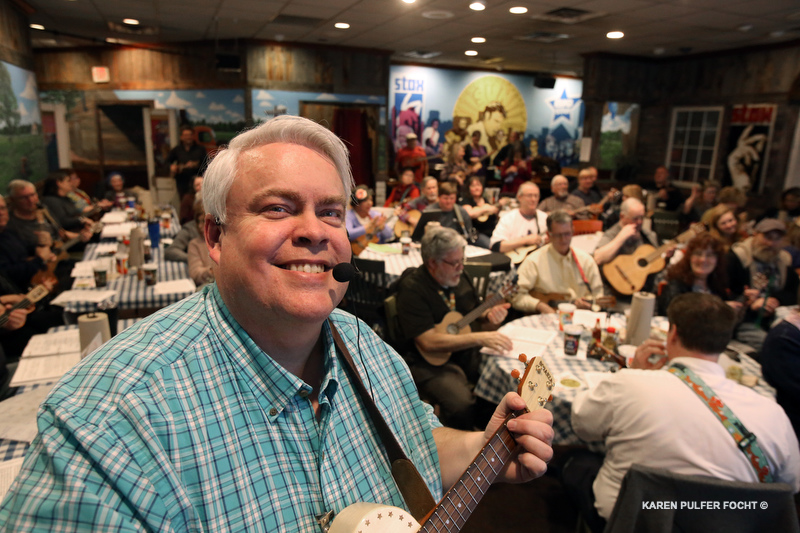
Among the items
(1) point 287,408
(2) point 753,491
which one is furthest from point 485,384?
(1) point 287,408

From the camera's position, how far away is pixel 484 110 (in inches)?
489

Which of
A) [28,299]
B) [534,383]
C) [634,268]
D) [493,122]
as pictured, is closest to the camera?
[534,383]

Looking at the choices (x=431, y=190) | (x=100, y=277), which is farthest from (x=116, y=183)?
(x=100, y=277)

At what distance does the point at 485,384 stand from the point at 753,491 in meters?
1.39

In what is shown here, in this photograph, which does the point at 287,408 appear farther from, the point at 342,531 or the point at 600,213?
the point at 600,213

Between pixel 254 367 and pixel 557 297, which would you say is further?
pixel 557 297

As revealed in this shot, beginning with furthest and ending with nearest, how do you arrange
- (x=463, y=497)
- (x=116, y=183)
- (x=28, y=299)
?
(x=116, y=183)
(x=28, y=299)
(x=463, y=497)

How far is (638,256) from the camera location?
4730 mm

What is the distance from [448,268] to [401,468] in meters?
2.10

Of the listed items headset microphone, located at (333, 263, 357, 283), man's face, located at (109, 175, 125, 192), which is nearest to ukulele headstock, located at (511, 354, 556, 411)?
headset microphone, located at (333, 263, 357, 283)

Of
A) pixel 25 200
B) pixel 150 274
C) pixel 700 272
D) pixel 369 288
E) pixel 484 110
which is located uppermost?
pixel 484 110

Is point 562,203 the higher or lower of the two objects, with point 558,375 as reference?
higher

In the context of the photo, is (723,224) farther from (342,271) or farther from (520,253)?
(342,271)

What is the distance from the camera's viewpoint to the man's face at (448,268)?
3125mm
